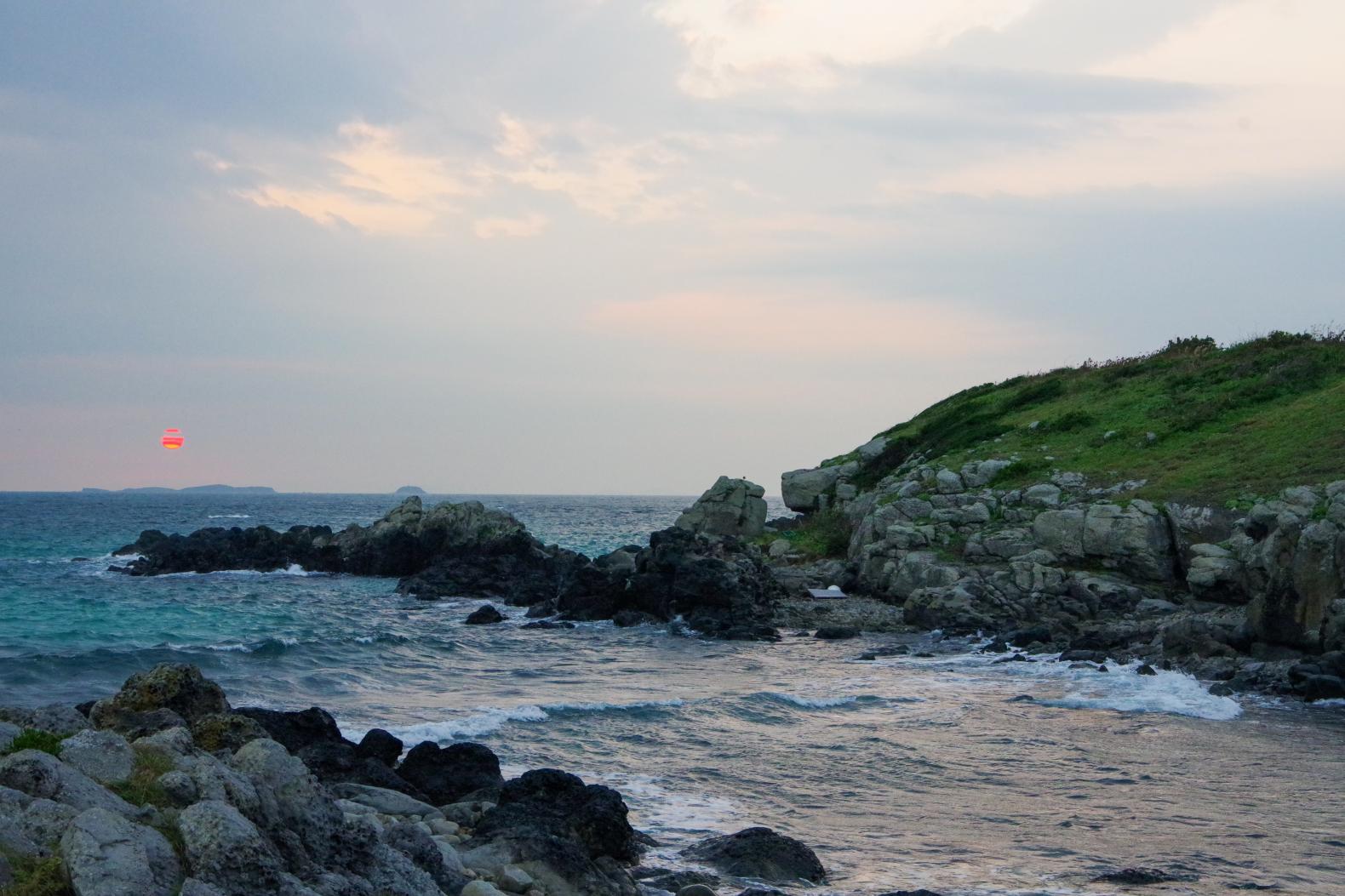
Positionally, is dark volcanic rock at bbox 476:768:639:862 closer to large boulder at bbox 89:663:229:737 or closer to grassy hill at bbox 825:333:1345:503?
large boulder at bbox 89:663:229:737

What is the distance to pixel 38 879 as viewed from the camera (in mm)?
6805

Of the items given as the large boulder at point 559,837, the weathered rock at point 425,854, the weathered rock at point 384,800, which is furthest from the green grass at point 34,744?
the weathered rock at point 384,800

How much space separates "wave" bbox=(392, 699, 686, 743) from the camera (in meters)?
19.0

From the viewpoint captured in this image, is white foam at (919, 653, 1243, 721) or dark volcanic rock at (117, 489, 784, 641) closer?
white foam at (919, 653, 1243, 721)

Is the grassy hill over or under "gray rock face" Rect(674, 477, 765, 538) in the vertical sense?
over

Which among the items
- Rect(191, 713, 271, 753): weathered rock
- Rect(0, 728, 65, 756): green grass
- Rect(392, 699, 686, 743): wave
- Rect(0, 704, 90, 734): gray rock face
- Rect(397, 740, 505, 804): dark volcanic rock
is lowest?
Rect(392, 699, 686, 743): wave

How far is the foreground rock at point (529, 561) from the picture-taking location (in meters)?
38.3

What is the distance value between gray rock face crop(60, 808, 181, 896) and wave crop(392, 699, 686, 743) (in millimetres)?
11382

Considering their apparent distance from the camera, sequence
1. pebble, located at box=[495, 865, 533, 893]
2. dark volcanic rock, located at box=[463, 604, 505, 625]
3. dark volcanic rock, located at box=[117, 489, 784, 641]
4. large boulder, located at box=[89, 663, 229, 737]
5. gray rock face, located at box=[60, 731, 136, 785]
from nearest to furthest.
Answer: gray rock face, located at box=[60, 731, 136, 785], pebble, located at box=[495, 865, 533, 893], large boulder, located at box=[89, 663, 229, 737], dark volcanic rock, located at box=[117, 489, 784, 641], dark volcanic rock, located at box=[463, 604, 505, 625]

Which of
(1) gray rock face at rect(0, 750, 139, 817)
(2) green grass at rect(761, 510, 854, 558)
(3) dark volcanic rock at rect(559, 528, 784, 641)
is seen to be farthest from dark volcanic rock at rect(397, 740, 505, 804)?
(2) green grass at rect(761, 510, 854, 558)

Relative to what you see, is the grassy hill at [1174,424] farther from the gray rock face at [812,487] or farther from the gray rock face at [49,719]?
the gray rock face at [49,719]

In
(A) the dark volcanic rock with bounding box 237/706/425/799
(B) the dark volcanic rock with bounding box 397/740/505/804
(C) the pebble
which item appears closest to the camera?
(C) the pebble

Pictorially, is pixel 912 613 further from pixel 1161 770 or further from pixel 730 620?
pixel 1161 770

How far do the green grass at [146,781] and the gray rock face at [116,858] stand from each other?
732 mm
